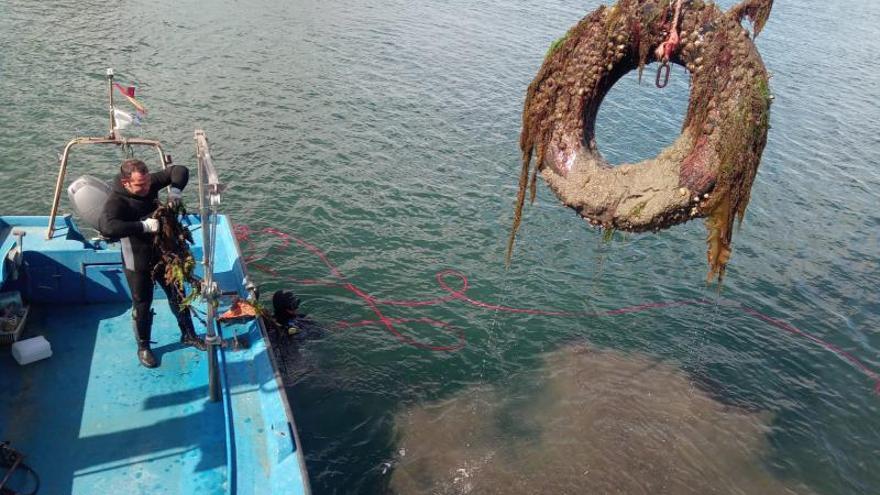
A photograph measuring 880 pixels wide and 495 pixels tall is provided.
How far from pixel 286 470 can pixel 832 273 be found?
13932 millimetres

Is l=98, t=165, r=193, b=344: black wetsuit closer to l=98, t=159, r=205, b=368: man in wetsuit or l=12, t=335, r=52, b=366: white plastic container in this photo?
l=98, t=159, r=205, b=368: man in wetsuit

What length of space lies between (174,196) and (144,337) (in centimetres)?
185

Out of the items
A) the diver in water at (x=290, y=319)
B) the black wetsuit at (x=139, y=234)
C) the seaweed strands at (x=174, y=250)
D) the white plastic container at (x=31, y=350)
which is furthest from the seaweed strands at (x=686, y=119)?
the white plastic container at (x=31, y=350)

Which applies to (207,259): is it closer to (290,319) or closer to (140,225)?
(140,225)

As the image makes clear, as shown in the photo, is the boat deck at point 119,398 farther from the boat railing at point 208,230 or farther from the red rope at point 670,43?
the red rope at point 670,43

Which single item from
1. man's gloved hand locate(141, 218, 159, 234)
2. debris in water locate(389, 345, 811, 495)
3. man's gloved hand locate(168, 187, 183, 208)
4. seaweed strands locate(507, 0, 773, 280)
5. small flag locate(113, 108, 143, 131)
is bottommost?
debris in water locate(389, 345, 811, 495)

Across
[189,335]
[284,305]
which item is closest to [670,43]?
[189,335]

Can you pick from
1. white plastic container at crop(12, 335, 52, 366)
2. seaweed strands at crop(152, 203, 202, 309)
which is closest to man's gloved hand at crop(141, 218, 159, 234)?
seaweed strands at crop(152, 203, 202, 309)

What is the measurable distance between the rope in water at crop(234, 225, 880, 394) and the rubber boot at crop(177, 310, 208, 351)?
3.31 metres

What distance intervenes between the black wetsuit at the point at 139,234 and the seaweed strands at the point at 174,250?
5.3 inches

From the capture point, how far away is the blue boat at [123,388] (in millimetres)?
5793

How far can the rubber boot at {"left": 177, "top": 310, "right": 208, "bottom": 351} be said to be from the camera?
729 centimetres

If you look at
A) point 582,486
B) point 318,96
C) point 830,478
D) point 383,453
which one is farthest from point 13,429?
point 318,96

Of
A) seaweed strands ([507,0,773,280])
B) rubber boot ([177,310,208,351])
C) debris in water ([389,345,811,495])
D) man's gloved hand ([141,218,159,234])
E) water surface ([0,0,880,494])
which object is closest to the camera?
seaweed strands ([507,0,773,280])
